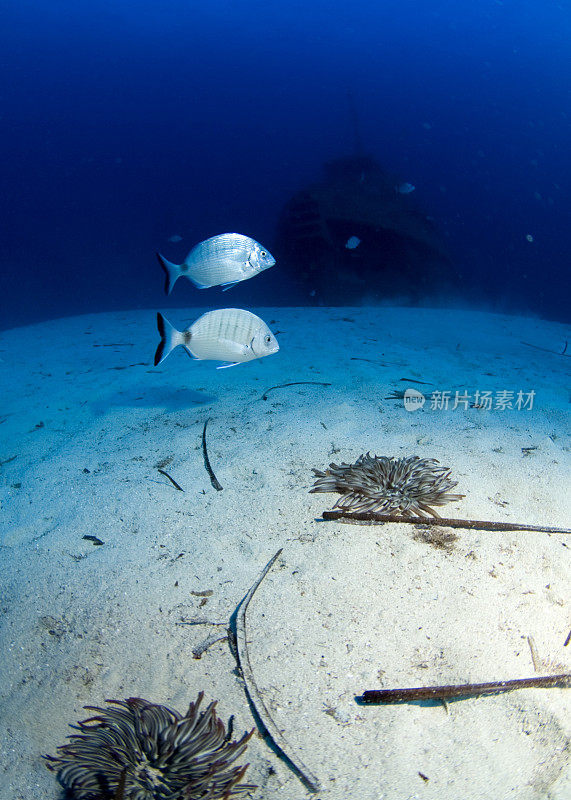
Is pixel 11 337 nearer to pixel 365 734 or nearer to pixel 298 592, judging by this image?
pixel 298 592

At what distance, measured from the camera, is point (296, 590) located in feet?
8.66

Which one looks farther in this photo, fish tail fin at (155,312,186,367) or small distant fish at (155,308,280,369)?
small distant fish at (155,308,280,369)

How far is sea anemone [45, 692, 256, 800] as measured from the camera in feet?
5.11

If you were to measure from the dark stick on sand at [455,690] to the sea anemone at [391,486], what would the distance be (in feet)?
3.82

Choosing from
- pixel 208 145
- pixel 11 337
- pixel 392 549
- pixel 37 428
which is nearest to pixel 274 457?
pixel 392 549

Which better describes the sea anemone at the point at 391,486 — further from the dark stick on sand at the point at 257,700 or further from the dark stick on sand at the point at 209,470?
the dark stick on sand at the point at 257,700

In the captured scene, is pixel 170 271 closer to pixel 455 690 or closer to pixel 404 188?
pixel 455 690

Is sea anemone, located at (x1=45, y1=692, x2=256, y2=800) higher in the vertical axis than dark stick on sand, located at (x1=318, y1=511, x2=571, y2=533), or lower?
lower

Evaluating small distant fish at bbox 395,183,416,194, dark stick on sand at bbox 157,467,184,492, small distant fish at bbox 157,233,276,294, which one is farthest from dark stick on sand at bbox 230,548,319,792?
small distant fish at bbox 395,183,416,194

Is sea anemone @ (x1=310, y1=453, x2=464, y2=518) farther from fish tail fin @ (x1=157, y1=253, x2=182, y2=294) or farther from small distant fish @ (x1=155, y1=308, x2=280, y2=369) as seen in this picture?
fish tail fin @ (x1=157, y1=253, x2=182, y2=294)

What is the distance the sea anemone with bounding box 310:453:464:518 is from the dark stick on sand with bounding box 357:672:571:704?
1.16 metres

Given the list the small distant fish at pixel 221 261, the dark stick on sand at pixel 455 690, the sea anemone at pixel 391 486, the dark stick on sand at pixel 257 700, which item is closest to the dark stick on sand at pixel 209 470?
the sea anemone at pixel 391 486

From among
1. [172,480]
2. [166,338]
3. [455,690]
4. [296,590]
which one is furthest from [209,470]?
[455,690]

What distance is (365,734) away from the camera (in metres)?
1.93
